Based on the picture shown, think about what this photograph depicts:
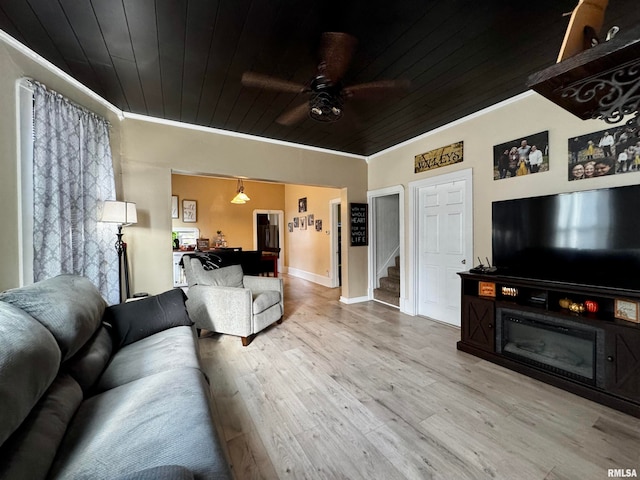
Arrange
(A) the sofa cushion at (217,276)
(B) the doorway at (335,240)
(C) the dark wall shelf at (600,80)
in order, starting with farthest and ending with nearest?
(B) the doorway at (335,240), (A) the sofa cushion at (217,276), (C) the dark wall shelf at (600,80)

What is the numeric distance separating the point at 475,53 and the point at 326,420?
2930 mm

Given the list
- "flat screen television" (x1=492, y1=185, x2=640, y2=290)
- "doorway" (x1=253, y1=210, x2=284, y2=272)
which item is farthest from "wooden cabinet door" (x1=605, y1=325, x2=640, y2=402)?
"doorway" (x1=253, y1=210, x2=284, y2=272)

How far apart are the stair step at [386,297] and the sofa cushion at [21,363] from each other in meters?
4.12

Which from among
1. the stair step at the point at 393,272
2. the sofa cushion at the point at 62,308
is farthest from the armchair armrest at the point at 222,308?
the stair step at the point at 393,272

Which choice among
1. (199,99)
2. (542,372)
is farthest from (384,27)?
(542,372)

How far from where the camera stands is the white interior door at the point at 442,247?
11.3 ft

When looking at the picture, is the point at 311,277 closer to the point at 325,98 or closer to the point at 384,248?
the point at 384,248

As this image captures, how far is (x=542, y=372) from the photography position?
221 centimetres

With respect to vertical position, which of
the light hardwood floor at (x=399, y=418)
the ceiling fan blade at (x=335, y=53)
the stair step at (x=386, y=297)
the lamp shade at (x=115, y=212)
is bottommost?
the light hardwood floor at (x=399, y=418)

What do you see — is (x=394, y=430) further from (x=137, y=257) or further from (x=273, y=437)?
(x=137, y=257)

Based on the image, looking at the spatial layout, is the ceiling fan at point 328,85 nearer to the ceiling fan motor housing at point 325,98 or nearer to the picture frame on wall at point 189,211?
the ceiling fan motor housing at point 325,98

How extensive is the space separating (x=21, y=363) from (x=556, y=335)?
10.8ft

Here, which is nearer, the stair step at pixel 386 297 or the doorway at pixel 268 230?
the stair step at pixel 386 297

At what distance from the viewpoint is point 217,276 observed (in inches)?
137
